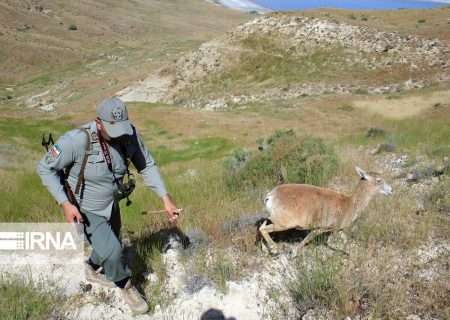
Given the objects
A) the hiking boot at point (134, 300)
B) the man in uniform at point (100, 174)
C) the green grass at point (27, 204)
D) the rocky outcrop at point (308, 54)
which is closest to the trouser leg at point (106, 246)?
the man in uniform at point (100, 174)

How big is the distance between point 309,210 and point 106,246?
2.05m

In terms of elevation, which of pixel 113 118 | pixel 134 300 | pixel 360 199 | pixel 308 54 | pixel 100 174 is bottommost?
pixel 308 54

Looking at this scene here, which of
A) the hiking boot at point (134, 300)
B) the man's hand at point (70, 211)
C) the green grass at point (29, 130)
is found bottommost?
the green grass at point (29, 130)

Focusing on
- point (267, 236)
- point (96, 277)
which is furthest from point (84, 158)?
point (267, 236)

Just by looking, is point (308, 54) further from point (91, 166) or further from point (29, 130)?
point (91, 166)

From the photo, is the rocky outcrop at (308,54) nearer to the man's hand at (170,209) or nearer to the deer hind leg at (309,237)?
the deer hind leg at (309,237)

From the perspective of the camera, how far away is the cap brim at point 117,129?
12.5ft

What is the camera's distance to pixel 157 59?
6122 centimetres

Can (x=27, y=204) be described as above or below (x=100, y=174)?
below

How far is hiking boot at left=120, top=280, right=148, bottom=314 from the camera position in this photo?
4.15 m

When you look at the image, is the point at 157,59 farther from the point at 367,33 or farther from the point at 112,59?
the point at 367,33

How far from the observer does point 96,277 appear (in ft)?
15.6

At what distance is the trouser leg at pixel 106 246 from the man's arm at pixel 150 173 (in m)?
0.55

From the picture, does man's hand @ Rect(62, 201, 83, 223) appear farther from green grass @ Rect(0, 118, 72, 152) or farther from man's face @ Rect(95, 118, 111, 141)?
green grass @ Rect(0, 118, 72, 152)
